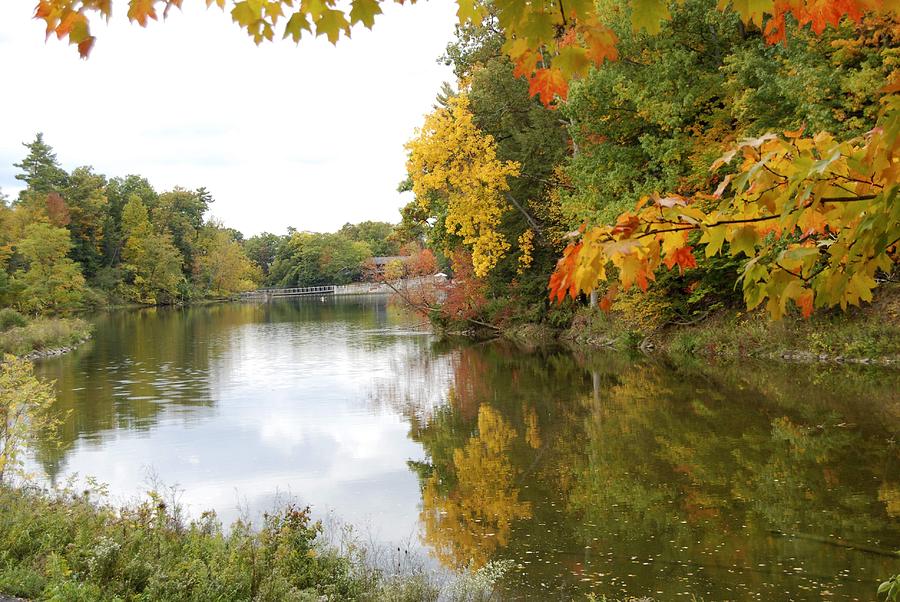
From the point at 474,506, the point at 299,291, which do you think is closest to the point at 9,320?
the point at 474,506

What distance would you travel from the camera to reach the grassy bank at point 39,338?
25.3m

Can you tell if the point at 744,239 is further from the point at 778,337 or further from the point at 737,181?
the point at 778,337

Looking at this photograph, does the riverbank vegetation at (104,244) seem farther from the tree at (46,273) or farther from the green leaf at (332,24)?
the green leaf at (332,24)

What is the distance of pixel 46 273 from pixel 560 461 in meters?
43.7

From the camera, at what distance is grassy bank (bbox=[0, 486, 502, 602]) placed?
4.84 m

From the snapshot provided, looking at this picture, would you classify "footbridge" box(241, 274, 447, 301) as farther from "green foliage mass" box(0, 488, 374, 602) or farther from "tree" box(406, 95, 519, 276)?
"green foliage mass" box(0, 488, 374, 602)

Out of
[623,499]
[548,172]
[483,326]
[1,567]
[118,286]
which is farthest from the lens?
[118,286]

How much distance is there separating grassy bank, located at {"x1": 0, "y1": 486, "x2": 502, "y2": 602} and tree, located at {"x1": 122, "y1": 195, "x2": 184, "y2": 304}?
226 feet

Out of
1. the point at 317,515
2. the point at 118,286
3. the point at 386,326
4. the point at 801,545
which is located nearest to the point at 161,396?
the point at 317,515

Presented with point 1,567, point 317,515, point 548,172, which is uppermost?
point 548,172

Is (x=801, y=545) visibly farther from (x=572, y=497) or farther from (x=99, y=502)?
(x=99, y=502)

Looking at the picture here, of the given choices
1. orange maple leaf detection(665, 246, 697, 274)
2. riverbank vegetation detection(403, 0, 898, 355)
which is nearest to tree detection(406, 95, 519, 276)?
riverbank vegetation detection(403, 0, 898, 355)

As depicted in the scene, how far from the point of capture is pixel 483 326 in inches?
1160

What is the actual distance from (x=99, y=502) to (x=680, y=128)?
1581 cm
